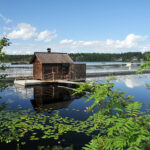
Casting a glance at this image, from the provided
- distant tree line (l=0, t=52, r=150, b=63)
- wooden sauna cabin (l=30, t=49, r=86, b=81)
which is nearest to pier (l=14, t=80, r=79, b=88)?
wooden sauna cabin (l=30, t=49, r=86, b=81)

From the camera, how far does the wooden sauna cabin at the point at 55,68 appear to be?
1104 inches

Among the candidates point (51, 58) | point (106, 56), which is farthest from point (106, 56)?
point (51, 58)

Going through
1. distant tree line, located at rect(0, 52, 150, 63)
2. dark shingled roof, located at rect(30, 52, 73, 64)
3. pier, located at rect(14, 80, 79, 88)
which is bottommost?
pier, located at rect(14, 80, 79, 88)

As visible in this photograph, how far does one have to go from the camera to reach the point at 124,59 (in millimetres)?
191500

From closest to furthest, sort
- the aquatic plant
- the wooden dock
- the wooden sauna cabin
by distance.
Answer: the aquatic plant < the wooden dock < the wooden sauna cabin

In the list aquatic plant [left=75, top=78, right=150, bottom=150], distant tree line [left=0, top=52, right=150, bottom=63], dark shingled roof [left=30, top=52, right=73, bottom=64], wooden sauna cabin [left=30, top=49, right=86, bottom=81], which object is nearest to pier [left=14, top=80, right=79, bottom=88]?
wooden sauna cabin [left=30, top=49, right=86, bottom=81]

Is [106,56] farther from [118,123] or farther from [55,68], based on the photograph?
[118,123]

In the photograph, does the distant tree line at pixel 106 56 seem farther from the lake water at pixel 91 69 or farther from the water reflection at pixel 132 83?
the water reflection at pixel 132 83

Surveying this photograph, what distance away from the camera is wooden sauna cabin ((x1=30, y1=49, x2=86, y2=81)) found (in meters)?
28.0

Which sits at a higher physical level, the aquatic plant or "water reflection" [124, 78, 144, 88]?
the aquatic plant

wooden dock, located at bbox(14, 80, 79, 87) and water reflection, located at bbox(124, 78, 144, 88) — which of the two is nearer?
wooden dock, located at bbox(14, 80, 79, 87)

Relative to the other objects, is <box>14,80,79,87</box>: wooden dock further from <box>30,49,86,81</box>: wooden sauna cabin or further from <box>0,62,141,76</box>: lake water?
<box>0,62,141,76</box>: lake water

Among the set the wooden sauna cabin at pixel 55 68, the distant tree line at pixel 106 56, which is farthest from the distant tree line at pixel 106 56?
the wooden sauna cabin at pixel 55 68

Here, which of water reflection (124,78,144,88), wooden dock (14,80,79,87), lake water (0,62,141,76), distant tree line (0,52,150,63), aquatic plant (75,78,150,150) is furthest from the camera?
distant tree line (0,52,150,63)
